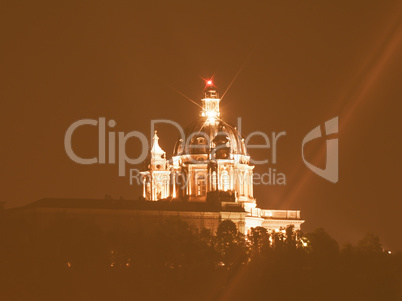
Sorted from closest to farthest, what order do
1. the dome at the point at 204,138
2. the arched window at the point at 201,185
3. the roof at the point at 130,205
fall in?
the roof at the point at 130,205 → the arched window at the point at 201,185 → the dome at the point at 204,138

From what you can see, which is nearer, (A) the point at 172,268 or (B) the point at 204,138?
(A) the point at 172,268

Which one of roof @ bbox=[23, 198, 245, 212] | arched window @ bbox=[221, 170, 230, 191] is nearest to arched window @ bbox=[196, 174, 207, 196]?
arched window @ bbox=[221, 170, 230, 191]

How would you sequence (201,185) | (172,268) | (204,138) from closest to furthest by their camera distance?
1. (172,268)
2. (201,185)
3. (204,138)

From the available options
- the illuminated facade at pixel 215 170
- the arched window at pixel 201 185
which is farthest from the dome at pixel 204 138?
the arched window at pixel 201 185

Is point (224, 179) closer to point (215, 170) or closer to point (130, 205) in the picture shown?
point (215, 170)

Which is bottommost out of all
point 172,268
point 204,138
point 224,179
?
point 172,268

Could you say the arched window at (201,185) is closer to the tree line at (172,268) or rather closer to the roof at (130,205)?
the roof at (130,205)

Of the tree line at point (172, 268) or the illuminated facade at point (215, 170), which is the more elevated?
the illuminated facade at point (215, 170)

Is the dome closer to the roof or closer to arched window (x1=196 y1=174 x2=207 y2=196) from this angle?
arched window (x1=196 y1=174 x2=207 y2=196)

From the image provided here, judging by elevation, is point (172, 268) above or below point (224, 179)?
below

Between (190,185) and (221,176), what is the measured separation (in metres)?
3.84

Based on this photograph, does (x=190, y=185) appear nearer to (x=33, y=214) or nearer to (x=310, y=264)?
(x=33, y=214)

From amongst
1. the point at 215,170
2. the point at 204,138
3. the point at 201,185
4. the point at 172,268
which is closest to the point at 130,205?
the point at 215,170

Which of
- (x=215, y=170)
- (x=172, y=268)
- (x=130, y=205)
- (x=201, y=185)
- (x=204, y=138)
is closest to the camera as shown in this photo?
(x=172, y=268)
